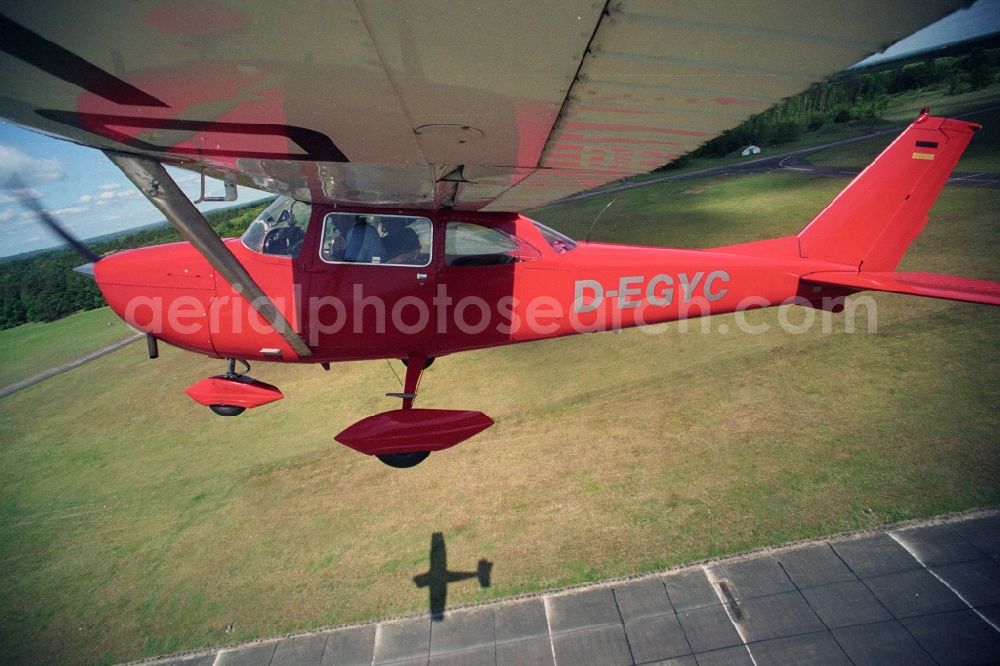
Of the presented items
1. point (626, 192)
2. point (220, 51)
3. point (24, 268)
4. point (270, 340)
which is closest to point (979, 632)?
point (220, 51)

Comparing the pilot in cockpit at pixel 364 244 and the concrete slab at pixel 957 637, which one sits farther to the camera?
the pilot in cockpit at pixel 364 244

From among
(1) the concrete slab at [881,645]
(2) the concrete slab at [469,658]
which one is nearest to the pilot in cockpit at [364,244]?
(2) the concrete slab at [469,658]

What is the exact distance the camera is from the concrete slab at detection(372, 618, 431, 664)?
3.80 meters

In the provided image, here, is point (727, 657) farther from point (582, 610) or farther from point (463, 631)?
point (463, 631)

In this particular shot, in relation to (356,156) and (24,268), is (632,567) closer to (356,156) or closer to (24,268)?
(356,156)

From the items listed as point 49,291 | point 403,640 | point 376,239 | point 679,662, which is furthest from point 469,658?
point 49,291

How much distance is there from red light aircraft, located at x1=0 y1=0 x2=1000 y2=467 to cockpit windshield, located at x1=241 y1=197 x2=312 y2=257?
2cm

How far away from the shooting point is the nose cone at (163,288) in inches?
142

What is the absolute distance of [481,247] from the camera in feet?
12.7

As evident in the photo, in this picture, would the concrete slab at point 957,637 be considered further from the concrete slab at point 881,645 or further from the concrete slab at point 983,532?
the concrete slab at point 983,532

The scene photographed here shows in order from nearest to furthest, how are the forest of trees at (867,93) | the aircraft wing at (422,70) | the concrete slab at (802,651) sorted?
the aircraft wing at (422,70), the concrete slab at (802,651), the forest of trees at (867,93)

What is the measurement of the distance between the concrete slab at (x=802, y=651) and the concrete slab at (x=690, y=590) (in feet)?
1.43

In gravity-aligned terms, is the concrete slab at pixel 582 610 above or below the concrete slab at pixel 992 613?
below

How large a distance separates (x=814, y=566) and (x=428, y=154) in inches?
189
